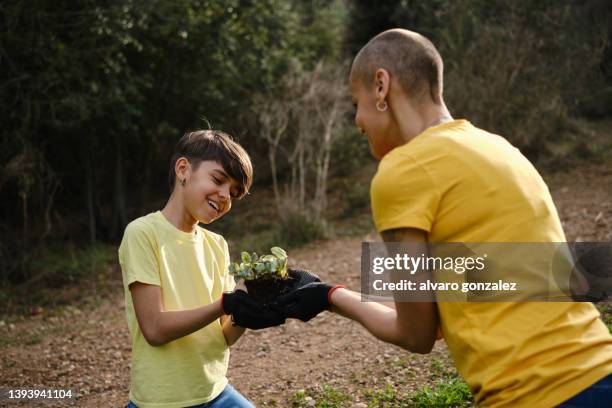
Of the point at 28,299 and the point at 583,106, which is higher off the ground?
the point at 583,106

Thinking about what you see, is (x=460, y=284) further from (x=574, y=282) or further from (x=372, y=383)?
(x=372, y=383)

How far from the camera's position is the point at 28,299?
8.00 meters

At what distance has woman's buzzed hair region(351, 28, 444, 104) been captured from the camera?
1.96 m

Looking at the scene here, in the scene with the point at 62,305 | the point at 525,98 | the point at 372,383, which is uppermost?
the point at 525,98

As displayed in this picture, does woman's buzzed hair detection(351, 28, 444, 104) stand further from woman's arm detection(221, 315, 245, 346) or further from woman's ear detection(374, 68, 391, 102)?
woman's arm detection(221, 315, 245, 346)

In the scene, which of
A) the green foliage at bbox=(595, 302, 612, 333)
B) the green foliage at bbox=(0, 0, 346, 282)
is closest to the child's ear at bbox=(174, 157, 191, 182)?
the green foliage at bbox=(595, 302, 612, 333)

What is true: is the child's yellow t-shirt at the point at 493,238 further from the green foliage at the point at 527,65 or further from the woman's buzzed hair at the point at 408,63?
the green foliage at the point at 527,65

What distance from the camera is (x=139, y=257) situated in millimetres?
2564

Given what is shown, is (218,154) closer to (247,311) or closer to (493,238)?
(247,311)

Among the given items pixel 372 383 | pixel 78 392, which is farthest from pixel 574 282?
pixel 78 392

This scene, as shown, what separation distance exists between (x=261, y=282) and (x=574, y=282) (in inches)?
46.6

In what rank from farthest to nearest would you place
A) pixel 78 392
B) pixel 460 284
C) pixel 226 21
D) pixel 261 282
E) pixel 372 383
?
pixel 226 21 → pixel 78 392 → pixel 372 383 → pixel 261 282 → pixel 460 284

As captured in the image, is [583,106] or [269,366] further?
[583,106]

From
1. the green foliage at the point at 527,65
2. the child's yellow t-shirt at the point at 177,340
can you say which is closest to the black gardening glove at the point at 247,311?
the child's yellow t-shirt at the point at 177,340
